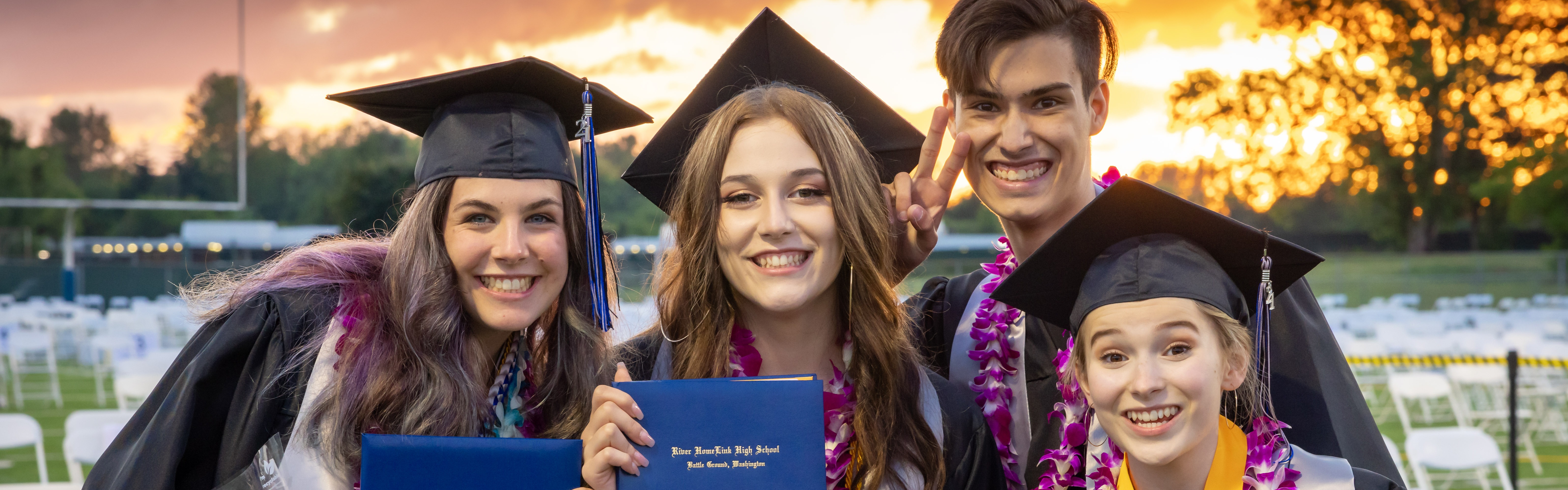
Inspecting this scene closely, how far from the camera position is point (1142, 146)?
20734 millimetres

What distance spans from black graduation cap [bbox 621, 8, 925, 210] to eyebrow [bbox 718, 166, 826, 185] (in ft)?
0.97

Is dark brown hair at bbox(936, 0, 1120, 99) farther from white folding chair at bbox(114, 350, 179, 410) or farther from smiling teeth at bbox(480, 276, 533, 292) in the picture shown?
white folding chair at bbox(114, 350, 179, 410)

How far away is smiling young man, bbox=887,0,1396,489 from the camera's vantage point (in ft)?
8.02

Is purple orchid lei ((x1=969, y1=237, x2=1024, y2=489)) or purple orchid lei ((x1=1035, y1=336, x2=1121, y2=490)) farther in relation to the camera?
purple orchid lei ((x1=969, y1=237, x2=1024, y2=489))

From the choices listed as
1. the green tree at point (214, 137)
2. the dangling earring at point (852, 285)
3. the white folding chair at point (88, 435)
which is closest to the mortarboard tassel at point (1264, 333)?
the dangling earring at point (852, 285)

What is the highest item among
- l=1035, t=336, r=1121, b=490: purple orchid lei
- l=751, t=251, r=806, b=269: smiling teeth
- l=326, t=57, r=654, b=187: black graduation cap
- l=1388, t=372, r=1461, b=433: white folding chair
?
l=326, t=57, r=654, b=187: black graduation cap

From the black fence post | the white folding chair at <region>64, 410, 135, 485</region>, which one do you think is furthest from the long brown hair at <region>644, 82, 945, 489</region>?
the black fence post

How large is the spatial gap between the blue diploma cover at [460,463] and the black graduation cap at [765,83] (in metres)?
0.75

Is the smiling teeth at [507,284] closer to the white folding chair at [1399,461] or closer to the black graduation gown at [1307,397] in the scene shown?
the black graduation gown at [1307,397]

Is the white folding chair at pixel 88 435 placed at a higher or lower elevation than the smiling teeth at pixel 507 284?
lower

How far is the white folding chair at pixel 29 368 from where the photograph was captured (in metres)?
11.0

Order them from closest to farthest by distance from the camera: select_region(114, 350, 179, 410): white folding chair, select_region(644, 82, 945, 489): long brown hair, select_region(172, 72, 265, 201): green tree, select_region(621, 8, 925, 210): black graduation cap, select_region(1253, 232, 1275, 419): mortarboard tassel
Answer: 1. select_region(1253, 232, 1275, 419): mortarboard tassel
2. select_region(644, 82, 945, 489): long brown hair
3. select_region(621, 8, 925, 210): black graduation cap
4. select_region(114, 350, 179, 410): white folding chair
5. select_region(172, 72, 265, 201): green tree

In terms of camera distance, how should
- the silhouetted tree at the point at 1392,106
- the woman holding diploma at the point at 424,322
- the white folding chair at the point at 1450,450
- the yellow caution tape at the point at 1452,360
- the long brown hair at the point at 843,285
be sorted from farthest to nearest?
the silhouetted tree at the point at 1392,106, the yellow caution tape at the point at 1452,360, the white folding chair at the point at 1450,450, the long brown hair at the point at 843,285, the woman holding diploma at the point at 424,322

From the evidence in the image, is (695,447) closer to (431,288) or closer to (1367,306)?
(431,288)
